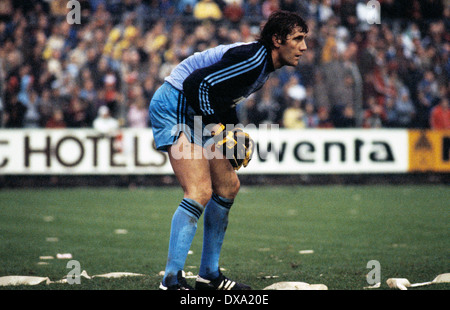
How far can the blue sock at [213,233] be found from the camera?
5762mm

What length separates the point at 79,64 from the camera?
16.0 metres

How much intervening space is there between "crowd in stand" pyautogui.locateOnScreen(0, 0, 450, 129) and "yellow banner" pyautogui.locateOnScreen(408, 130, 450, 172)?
31 centimetres

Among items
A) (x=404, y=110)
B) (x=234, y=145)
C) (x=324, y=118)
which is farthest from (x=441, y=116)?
(x=234, y=145)

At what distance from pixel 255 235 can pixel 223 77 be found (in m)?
4.05

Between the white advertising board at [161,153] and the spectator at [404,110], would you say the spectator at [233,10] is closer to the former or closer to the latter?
the white advertising board at [161,153]

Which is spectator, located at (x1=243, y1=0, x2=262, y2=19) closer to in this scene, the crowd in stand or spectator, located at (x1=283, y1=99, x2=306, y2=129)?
the crowd in stand

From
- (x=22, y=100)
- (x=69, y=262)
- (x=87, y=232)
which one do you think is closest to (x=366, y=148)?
(x=22, y=100)

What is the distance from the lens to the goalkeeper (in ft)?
17.7

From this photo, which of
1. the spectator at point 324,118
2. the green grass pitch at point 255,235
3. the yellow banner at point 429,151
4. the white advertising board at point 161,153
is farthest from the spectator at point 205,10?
the yellow banner at point 429,151

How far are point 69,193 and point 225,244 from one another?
7.05 meters

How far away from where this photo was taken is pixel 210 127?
5535 mm

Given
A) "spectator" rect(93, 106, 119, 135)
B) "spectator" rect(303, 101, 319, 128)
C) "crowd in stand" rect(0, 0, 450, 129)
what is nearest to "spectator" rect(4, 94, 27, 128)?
"crowd in stand" rect(0, 0, 450, 129)

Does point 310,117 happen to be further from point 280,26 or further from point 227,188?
point 280,26

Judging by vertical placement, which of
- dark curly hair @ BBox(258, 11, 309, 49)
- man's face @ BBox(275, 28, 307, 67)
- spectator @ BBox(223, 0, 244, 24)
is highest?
spectator @ BBox(223, 0, 244, 24)
